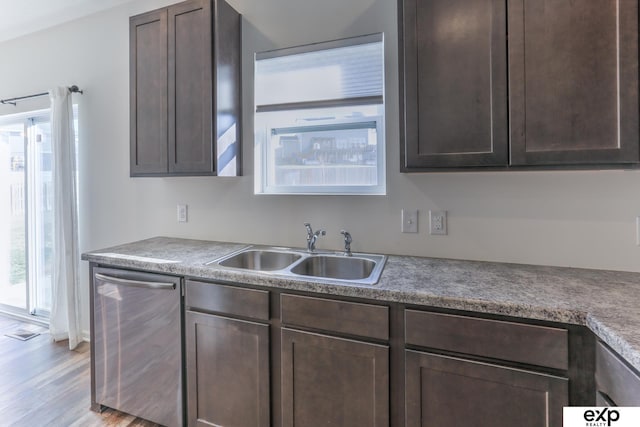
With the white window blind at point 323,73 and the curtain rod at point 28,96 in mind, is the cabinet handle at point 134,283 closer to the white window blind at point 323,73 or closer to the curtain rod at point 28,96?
the white window blind at point 323,73

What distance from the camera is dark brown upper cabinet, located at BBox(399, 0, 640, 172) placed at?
4.07ft

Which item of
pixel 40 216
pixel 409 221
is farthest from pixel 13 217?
pixel 409 221

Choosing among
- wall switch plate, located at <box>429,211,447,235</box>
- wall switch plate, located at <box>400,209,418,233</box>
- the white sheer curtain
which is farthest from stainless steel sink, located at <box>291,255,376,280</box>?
the white sheer curtain

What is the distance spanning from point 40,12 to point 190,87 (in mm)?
1941

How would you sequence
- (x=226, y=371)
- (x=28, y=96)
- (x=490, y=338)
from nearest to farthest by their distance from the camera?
1. (x=490, y=338)
2. (x=226, y=371)
3. (x=28, y=96)

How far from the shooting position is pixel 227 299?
156 cm

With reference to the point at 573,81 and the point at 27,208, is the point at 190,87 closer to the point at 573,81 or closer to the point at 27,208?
the point at 573,81

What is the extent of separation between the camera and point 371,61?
6.59 feet

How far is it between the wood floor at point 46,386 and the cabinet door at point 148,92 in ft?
4.99

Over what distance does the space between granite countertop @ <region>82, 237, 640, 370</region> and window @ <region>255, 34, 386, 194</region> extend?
66 cm

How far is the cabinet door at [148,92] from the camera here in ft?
6.86

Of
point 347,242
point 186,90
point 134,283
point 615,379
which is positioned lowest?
point 615,379

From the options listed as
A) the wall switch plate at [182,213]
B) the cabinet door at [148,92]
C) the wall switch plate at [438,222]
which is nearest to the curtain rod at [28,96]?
the cabinet door at [148,92]

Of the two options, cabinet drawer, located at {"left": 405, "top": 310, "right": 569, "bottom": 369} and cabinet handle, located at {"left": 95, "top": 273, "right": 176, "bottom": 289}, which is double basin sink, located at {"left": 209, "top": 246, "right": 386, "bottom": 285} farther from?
cabinet drawer, located at {"left": 405, "top": 310, "right": 569, "bottom": 369}
